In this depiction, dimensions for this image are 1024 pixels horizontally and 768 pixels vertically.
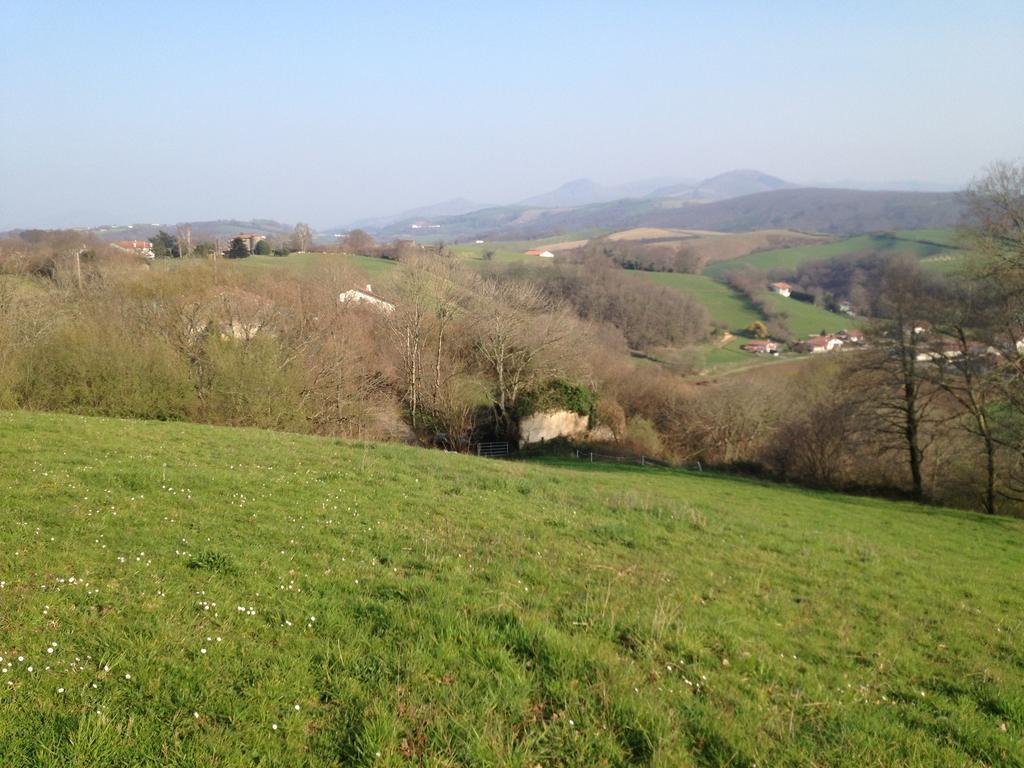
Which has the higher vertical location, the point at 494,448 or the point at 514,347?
the point at 514,347

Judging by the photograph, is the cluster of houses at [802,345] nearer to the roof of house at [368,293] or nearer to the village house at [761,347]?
the village house at [761,347]

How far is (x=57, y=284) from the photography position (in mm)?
40344

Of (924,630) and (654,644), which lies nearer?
(654,644)

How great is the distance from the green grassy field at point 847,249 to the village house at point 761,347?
39.1 metres

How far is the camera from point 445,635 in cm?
554

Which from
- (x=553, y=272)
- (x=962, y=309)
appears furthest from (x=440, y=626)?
(x=553, y=272)

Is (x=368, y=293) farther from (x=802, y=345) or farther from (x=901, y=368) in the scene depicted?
(x=802, y=345)

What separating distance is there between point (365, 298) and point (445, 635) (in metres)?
45.0

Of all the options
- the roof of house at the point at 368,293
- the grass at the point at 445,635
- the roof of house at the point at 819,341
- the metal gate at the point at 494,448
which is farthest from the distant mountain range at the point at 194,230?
the roof of house at the point at 819,341

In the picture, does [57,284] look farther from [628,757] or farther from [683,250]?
[683,250]

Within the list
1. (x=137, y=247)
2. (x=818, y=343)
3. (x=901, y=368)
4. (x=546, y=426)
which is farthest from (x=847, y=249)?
(x=137, y=247)

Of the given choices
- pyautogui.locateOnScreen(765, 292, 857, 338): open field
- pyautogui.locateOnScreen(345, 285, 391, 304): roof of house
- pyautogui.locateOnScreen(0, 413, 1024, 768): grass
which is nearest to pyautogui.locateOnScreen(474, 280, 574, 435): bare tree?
pyautogui.locateOnScreen(345, 285, 391, 304): roof of house

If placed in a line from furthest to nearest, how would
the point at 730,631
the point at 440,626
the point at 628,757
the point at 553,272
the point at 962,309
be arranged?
the point at 553,272, the point at 962,309, the point at 730,631, the point at 440,626, the point at 628,757

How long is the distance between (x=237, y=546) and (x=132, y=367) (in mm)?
19224
